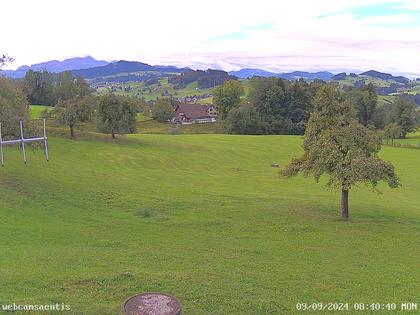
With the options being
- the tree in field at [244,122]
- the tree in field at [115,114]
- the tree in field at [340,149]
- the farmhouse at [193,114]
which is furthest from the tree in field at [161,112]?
the tree in field at [340,149]

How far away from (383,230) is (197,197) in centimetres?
1434

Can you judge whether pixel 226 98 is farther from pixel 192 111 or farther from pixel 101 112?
pixel 101 112

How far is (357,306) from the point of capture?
15703 millimetres

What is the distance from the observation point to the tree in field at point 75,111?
62.2 metres

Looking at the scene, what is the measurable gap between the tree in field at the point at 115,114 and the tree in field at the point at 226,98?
220 feet

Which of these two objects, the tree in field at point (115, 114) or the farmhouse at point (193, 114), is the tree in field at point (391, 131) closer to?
the tree in field at point (115, 114)

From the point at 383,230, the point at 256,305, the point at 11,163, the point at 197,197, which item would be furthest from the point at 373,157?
the point at 11,163

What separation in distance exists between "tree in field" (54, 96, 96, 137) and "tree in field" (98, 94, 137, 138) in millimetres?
1861

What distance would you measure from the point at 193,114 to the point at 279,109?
68.7 metres

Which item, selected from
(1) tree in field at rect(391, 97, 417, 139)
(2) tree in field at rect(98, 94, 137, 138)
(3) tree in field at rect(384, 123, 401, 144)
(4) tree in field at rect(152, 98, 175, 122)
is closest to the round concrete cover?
(2) tree in field at rect(98, 94, 137, 138)

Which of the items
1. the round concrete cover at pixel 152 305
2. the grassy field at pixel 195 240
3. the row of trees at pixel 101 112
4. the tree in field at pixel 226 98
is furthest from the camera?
the tree in field at pixel 226 98

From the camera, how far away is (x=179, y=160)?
58344mm

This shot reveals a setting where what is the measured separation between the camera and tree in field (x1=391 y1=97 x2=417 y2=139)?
125250mm

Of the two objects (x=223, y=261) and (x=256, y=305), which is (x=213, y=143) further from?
(x=256, y=305)
